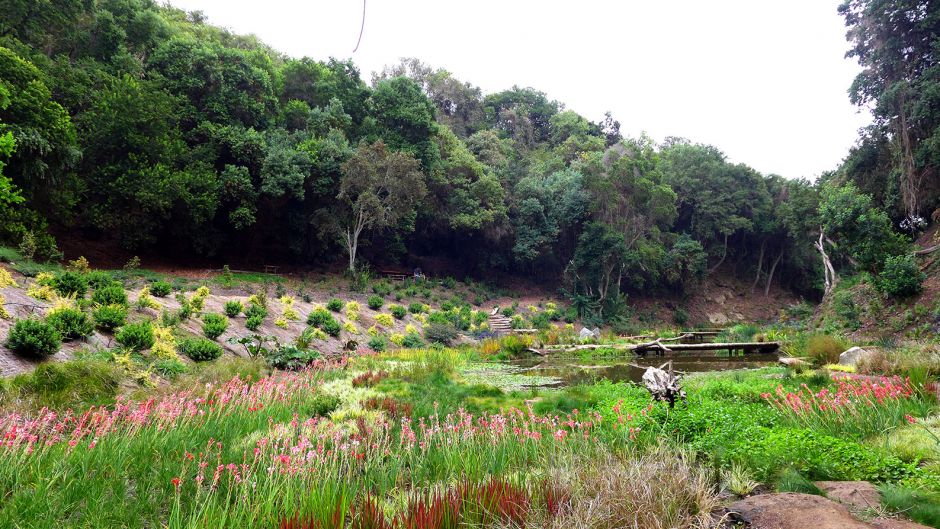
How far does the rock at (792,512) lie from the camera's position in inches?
98.8

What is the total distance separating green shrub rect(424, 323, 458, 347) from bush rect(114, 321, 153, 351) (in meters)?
10.5

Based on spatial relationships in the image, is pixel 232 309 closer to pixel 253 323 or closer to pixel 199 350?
pixel 253 323

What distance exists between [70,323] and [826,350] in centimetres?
1482

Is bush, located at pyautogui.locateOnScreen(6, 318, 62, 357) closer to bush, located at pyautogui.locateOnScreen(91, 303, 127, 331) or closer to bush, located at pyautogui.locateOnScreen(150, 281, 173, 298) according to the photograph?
bush, located at pyautogui.locateOnScreen(91, 303, 127, 331)

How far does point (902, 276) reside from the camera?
607 inches

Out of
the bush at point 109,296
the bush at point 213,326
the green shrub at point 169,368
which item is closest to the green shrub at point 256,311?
the bush at point 213,326

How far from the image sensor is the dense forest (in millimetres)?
18156

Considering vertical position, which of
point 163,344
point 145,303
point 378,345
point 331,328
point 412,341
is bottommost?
point 412,341

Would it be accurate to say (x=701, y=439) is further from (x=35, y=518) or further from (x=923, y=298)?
(x=923, y=298)

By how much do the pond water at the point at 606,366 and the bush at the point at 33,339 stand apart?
7.88 meters

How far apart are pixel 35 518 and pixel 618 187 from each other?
32.3 m

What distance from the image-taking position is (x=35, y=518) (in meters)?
2.41

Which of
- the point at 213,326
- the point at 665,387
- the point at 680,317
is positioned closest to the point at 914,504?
the point at 665,387

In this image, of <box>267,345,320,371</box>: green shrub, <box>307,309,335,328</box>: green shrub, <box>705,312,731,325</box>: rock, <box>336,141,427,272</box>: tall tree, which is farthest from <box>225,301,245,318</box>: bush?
<box>705,312,731,325</box>: rock
